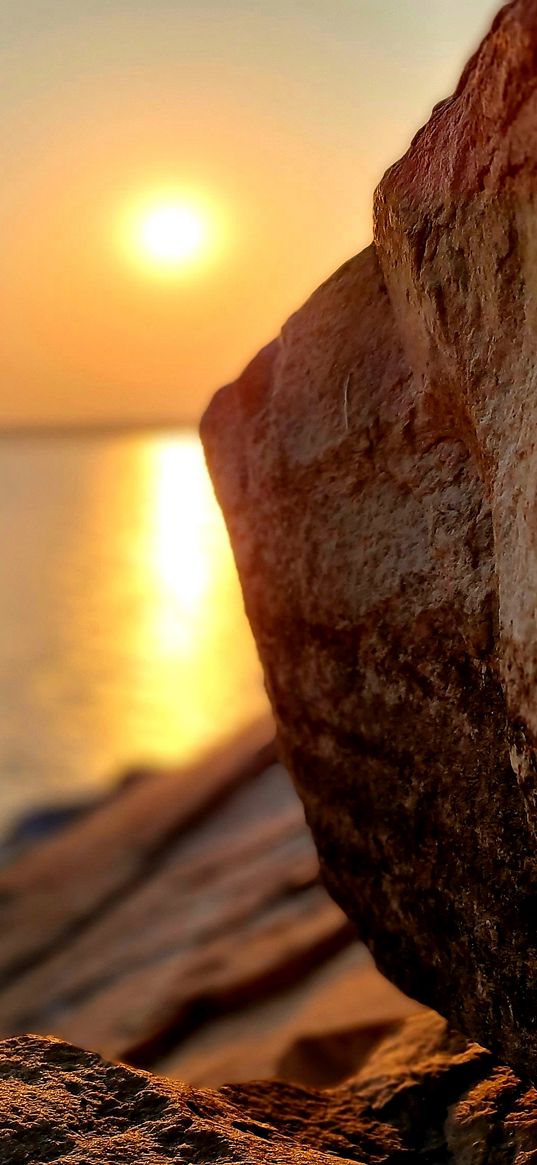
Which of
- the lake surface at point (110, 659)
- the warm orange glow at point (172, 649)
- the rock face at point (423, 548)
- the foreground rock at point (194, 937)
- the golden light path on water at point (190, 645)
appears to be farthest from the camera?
the golden light path on water at point (190, 645)

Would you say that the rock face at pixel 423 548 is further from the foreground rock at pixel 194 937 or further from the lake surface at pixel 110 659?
the foreground rock at pixel 194 937

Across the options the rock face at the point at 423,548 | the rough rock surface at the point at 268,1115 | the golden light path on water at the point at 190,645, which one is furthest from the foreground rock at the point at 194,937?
the golden light path on water at the point at 190,645

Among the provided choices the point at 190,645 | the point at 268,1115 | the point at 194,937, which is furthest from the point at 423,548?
the point at 190,645

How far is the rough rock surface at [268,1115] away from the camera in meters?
1.49

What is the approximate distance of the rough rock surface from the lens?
1493mm

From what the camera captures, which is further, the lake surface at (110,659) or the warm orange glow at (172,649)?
the warm orange glow at (172,649)

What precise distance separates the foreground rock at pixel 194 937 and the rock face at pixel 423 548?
5.79 feet

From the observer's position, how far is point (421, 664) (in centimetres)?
178

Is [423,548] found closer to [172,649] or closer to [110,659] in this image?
[110,659]

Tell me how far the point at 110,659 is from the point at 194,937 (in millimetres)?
18245

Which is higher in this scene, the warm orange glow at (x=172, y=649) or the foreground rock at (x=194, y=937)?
the warm orange glow at (x=172, y=649)

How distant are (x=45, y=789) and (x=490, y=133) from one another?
1442cm

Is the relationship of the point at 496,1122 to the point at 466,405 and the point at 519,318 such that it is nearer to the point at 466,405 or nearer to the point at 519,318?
the point at 466,405

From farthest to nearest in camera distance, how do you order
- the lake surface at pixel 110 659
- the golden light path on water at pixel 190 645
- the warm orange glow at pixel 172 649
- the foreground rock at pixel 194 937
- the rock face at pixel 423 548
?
the golden light path on water at pixel 190 645 < the warm orange glow at pixel 172 649 < the lake surface at pixel 110 659 < the foreground rock at pixel 194 937 < the rock face at pixel 423 548
